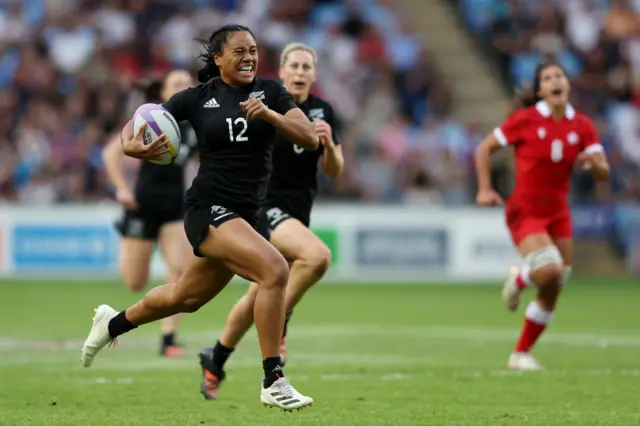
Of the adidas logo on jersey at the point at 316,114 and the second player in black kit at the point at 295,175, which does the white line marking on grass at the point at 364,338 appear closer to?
the second player in black kit at the point at 295,175

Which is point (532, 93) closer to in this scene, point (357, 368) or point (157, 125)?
point (357, 368)

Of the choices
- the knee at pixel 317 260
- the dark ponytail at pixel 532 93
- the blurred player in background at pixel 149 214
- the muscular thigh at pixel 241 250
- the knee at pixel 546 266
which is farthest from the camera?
the blurred player in background at pixel 149 214

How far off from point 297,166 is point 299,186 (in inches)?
7.1

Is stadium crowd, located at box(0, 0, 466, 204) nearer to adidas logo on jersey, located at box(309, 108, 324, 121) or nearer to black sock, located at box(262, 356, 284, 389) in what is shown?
adidas logo on jersey, located at box(309, 108, 324, 121)

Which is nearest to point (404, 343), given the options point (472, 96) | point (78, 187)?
point (78, 187)

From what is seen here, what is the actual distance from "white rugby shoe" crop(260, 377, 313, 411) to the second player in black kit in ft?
10.1

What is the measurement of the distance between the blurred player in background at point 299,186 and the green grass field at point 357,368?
2.93ft

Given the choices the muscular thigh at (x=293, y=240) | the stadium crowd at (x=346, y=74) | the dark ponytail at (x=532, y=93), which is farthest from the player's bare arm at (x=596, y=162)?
the stadium crowd at (x=346, y=74)

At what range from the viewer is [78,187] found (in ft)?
80.2

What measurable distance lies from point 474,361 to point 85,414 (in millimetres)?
4827

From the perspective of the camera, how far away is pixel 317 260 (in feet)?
34.9

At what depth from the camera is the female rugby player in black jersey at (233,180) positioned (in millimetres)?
8328

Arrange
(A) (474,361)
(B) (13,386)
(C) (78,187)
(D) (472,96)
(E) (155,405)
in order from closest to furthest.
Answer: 1. (E) (155,405)
2. (B) (13,386)
3. (A) (474,361)
4. (C) (78,187)
5. (D) (472,96)

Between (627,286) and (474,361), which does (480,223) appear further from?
(474,361)
